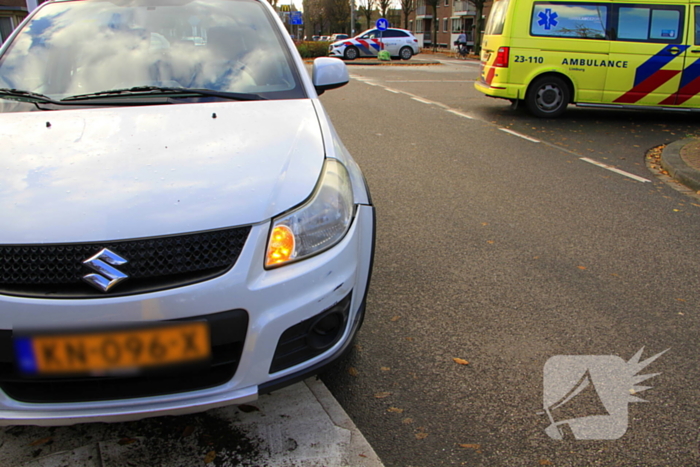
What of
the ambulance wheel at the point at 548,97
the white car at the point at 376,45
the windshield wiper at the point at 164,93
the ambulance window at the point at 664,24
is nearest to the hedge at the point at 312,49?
the white car at the point at 376,45

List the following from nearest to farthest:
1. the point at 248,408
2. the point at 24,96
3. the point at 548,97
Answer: the point at 248,408 → the point at 24,96 → the point at 548,97

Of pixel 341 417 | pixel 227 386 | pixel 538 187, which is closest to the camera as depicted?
A: pixel 227 386

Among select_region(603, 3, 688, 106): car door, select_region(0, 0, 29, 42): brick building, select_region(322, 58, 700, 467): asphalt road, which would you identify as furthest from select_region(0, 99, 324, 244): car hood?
select_region(0, 0, 29, 42): brick building

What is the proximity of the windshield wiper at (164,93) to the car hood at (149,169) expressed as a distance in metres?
0.20

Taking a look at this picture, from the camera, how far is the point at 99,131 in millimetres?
2496

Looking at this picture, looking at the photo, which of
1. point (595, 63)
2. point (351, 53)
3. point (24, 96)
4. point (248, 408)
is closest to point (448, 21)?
point (351, 53)

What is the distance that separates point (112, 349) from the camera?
1831 mm

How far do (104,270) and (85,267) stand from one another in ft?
0.20

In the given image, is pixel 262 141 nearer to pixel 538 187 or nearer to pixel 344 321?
pixel 344 321

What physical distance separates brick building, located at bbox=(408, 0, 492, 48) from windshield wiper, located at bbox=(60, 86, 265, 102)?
178 ft

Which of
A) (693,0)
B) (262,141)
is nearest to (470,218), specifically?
(262,141)

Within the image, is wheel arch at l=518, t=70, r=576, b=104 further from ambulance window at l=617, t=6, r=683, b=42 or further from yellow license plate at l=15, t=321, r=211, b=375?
yellow license plate at l=15, t=321, r=211, b=375

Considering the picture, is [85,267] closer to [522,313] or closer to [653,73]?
[522,313]

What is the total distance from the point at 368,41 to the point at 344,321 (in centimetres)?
3221
